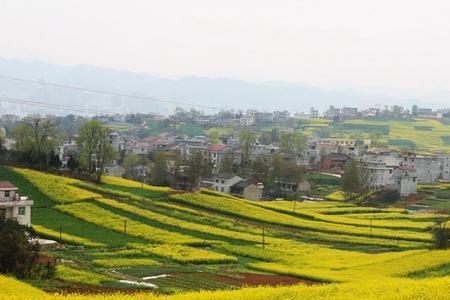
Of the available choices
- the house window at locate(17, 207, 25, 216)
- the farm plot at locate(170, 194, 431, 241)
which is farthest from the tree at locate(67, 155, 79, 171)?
the house window at locate(17, 207, 25, 216)

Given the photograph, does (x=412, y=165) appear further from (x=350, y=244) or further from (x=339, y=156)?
(x=350, y=244)

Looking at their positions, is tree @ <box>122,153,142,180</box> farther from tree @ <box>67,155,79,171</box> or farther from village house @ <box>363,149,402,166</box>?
village house @ <box>363,149,402,166</box>

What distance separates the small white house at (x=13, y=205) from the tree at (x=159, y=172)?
42.1 metres

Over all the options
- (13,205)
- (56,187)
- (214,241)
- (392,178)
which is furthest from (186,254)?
(392,178)

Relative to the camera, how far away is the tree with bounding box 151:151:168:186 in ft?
299

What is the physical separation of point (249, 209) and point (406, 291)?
41005mm

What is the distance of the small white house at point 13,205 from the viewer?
4791 cm

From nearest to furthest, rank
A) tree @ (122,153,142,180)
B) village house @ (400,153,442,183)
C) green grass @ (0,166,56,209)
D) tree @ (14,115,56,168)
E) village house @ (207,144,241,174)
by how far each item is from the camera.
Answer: green grass @ (0,166,56,209)
tree @ (14,115,56,168)
tree @ (122,153,142,180)
village house @ (400,153,442,183)
village house @ (207,144,241,174)

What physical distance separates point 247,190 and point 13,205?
140ft

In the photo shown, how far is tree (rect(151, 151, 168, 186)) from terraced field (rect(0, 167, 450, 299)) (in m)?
15.1

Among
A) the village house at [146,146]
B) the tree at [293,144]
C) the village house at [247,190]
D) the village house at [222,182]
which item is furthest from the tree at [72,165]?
the tree at [293,144]

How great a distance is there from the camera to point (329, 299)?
72.3 ft

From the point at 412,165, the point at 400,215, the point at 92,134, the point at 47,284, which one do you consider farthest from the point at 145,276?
the point at 412,165

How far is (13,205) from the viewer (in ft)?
157
